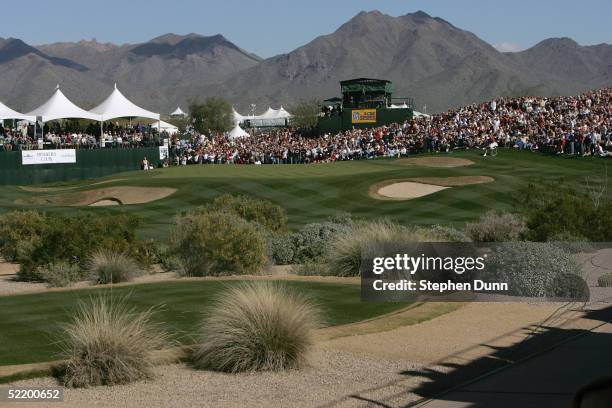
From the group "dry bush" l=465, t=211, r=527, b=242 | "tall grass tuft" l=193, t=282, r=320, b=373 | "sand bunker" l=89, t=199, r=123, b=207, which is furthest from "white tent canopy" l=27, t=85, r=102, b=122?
"tall grass tuft" l=193, t=282, r=320, b=373

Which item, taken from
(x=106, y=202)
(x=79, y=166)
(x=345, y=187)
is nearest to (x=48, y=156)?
(x=79, y=166)

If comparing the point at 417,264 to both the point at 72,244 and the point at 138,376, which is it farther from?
the point at 72,244

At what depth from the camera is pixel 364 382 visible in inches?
439

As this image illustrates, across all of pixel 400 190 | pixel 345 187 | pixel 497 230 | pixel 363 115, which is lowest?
pixel 497 230

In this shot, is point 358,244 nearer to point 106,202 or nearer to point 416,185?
point 416,185

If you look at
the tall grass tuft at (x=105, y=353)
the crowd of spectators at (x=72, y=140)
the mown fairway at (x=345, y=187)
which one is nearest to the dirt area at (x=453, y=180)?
the mown fairway at (x=345, y=187)

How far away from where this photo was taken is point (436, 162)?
162 ft

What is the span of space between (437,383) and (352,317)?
377cm

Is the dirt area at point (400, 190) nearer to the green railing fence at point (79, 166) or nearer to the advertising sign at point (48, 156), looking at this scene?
the green railing fence at point (79, 166)

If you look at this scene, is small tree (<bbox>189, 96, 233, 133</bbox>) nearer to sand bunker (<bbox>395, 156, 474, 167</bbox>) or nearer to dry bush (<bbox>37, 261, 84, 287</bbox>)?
sand bunker (<bbox>395, 156, 474, 167</bbox>)

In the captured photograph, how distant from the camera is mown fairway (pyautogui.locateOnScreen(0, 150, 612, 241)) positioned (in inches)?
1406

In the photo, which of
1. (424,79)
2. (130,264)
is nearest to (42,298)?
(130,264)

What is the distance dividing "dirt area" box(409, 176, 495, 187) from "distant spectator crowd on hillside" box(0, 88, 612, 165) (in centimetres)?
743

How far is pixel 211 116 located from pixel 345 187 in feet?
→ 251
